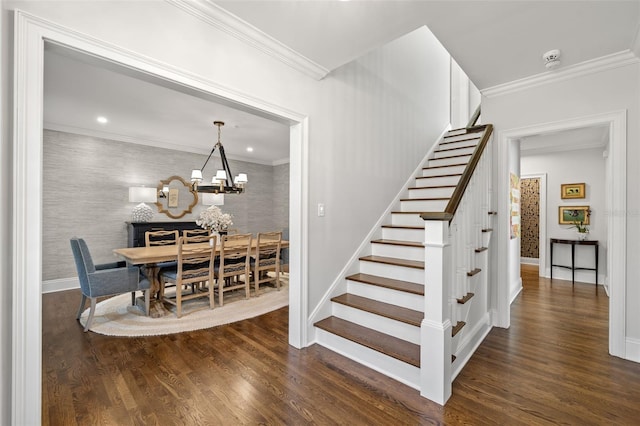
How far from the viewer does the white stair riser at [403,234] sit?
10.4 feet

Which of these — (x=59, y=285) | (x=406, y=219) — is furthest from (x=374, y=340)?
(x=59, y=285)

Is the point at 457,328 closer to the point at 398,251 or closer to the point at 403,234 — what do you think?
the point at 398,251

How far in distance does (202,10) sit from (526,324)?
413cm

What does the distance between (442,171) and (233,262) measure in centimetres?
328

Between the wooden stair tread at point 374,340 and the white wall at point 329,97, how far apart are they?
277 millimetres

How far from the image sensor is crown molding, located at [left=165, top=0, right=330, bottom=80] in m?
1.85

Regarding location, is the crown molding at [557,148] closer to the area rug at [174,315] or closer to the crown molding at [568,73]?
the crown molding at [568,73]

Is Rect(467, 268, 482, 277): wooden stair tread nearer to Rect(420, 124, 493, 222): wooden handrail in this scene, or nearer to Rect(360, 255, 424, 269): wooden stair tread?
Rect(360, 255, 424, 269): wooden stair tread

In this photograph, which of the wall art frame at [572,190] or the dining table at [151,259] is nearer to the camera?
the dining table at [151,259]

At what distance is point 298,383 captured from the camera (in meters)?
2.08

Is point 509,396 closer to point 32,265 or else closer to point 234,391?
point 234,391

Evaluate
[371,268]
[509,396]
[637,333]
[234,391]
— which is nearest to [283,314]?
[371,268]

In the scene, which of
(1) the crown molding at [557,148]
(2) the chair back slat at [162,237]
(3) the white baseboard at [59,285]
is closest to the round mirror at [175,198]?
(2) the chair back slat at [162,237]

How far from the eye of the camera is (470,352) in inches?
98.0
